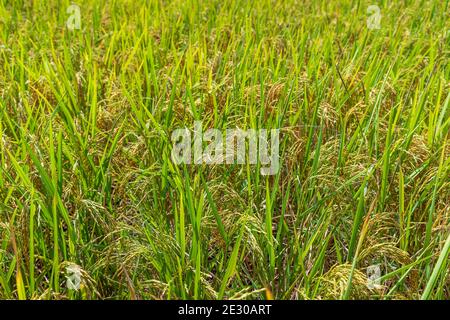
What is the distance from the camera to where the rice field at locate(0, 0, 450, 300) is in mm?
1293

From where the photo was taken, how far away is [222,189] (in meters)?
1.53

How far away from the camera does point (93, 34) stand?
3008 millimetres

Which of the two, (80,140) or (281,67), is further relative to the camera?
(281,67)

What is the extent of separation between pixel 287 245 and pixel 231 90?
2.43 ft

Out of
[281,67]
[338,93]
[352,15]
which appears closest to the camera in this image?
[338,93]

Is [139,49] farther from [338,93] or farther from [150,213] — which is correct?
[150,213]

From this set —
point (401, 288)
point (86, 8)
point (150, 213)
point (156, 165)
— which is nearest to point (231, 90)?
point (156, 165)

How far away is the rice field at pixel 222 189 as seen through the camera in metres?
1.29

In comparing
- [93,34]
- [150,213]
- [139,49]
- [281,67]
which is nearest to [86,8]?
[93,34]

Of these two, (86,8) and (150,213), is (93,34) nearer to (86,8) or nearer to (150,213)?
(86,8)

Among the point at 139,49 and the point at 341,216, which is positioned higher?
the point at 139,49

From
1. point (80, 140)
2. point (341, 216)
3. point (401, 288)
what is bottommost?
point (401, 288)
